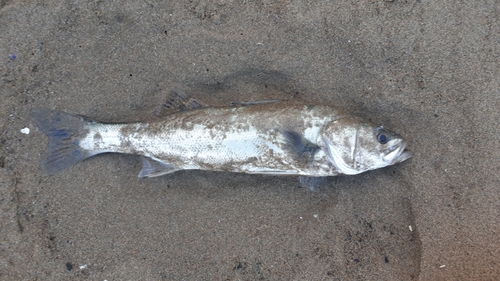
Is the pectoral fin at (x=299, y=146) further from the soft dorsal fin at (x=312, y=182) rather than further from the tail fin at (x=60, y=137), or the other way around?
the tail fin at (x=60, y=137)

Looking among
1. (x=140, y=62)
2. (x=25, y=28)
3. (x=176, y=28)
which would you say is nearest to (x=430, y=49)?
(x=176, y=28)

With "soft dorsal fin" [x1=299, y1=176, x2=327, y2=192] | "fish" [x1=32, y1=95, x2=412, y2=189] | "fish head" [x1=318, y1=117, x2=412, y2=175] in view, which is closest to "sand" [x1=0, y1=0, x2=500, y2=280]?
"soft dorsal fin" [x1=299, y1=176, x2=327, y2=192]

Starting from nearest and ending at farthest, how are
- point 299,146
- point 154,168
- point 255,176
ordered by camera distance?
point 299,146 < point 154,168 < point 255,176

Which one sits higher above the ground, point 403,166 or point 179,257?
point 403,166

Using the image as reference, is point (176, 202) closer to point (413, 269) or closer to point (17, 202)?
point (17, 202)

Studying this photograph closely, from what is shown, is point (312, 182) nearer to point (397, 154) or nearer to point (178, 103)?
point (397, 154)

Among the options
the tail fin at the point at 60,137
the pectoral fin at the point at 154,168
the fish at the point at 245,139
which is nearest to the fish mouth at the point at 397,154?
the fish at the point at 245,139

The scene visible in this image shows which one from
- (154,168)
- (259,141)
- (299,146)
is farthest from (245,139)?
(154,168)

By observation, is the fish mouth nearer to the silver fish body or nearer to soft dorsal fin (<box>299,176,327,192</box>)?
the silver fish body
